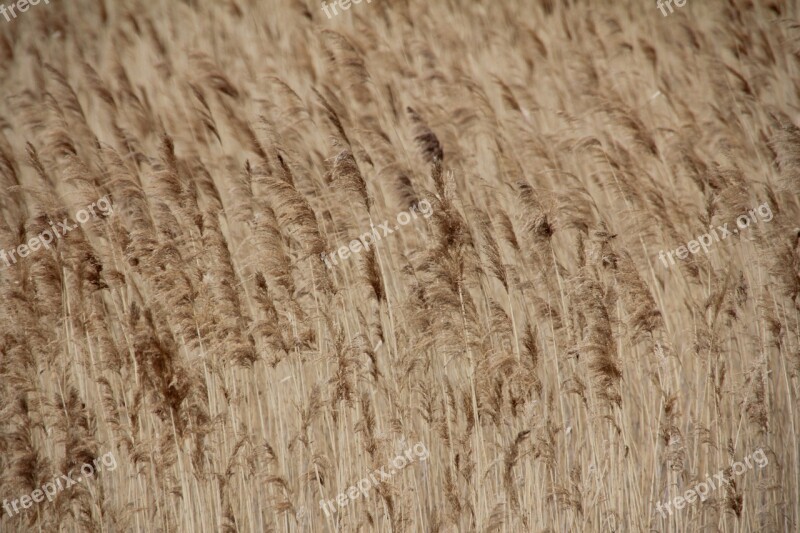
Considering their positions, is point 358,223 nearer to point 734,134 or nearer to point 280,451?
point 280,451

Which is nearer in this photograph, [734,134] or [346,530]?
[346,530]

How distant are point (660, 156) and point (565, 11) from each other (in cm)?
297

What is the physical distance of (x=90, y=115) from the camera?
6.36m

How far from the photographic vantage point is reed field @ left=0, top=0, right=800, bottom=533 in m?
3.65

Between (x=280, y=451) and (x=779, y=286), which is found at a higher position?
(x=280, y=451)

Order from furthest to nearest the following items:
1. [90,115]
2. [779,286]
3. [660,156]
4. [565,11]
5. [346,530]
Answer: [565,11] → [90,115] → [660,156] → [779,286] → [346,530]

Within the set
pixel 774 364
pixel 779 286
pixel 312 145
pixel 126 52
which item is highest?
pixel 126 52

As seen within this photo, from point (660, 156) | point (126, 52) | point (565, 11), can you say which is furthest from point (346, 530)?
point (565, 11)

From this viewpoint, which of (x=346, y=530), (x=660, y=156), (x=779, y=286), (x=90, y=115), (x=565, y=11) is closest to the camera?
(x=346, y=530)

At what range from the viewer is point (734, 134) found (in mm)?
5457

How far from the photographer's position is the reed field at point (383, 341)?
3.65m

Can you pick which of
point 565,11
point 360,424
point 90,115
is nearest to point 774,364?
point 360,424

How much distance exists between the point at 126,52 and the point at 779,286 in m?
5.72

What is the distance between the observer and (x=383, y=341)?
401cm
